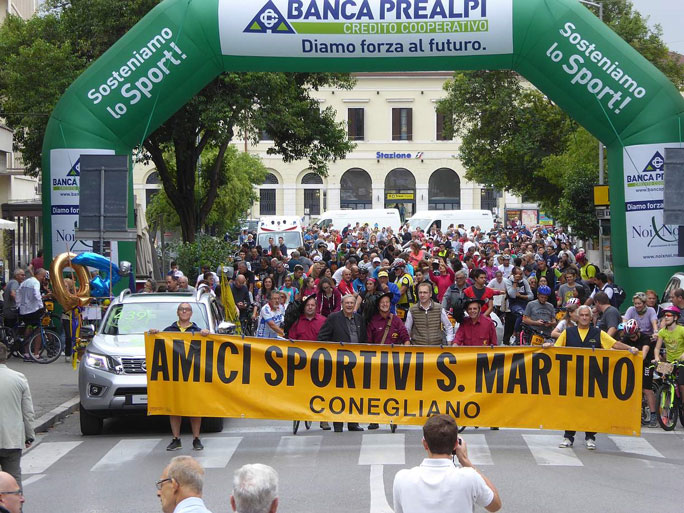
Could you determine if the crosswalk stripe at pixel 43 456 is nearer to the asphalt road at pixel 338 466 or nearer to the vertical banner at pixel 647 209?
the asphalt road at pixel 338 466

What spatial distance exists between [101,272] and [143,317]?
6.04 m

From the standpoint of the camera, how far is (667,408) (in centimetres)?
1366

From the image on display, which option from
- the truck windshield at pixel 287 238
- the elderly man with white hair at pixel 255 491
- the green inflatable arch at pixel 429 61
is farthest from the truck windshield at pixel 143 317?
the truck windshield at pixel 287 238

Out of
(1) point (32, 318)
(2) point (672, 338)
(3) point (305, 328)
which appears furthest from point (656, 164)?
(1) point (32, 318)

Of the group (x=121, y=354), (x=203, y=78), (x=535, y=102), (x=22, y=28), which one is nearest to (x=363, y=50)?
(x=203, y=78)

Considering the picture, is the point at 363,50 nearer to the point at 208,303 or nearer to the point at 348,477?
the point at 208,303

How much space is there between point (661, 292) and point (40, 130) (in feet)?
59.0

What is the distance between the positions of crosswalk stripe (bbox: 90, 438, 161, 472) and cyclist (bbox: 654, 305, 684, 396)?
236 inches

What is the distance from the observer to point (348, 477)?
1062 cm

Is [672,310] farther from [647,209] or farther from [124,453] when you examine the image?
[124,453]

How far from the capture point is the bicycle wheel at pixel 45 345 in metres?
20.4

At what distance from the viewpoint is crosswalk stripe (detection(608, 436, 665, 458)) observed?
1215cm

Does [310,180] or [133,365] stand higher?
[310,180]

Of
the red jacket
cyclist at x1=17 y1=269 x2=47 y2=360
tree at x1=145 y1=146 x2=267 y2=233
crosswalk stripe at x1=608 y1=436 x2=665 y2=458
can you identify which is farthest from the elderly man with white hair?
tree at x1=145 y1=146 x2=267 y2=233
